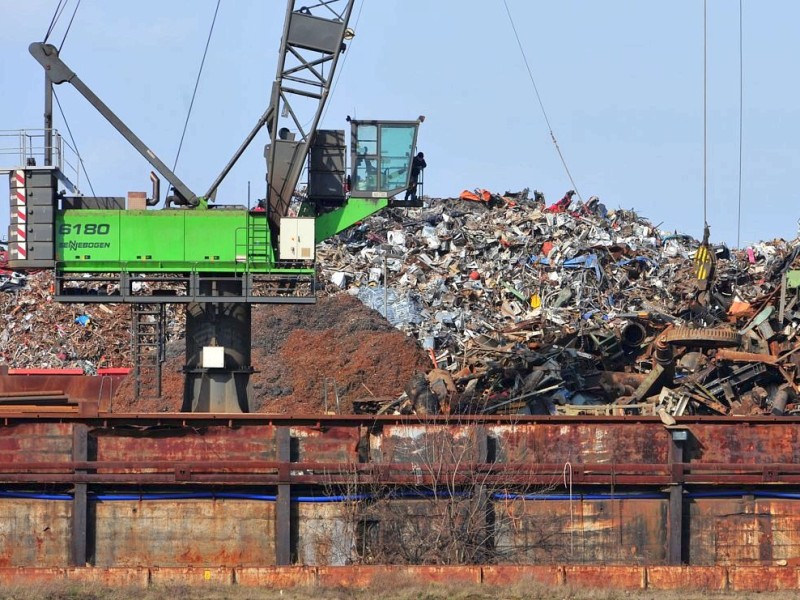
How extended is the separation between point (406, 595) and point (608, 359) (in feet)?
43.3

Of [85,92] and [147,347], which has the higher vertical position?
[85,92]

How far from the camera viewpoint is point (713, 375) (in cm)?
2480

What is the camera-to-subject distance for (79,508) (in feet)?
60.3

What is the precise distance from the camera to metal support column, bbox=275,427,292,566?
59.8 feet

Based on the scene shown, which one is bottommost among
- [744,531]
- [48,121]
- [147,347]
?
[744,531]

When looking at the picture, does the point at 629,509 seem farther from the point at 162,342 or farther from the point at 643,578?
the point at 162,342

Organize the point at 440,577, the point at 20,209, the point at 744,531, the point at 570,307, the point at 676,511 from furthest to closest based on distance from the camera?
the point at 570,307
the point at 20,209
the point at 744,531
the point at 676,511
the point at 440,577

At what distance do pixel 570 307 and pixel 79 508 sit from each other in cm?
1721

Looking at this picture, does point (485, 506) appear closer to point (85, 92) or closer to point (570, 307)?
point (85, 92)

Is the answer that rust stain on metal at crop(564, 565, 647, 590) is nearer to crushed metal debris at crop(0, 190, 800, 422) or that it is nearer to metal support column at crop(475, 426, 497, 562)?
metal support column at crop(475, 426, 497, 562)

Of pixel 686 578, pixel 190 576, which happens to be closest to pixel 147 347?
pixel 190 576

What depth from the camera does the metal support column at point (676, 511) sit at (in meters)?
18.5

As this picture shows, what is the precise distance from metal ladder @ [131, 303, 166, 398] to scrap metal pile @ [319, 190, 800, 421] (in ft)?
14.6

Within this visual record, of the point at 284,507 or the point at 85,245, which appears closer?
the point at 284,507
